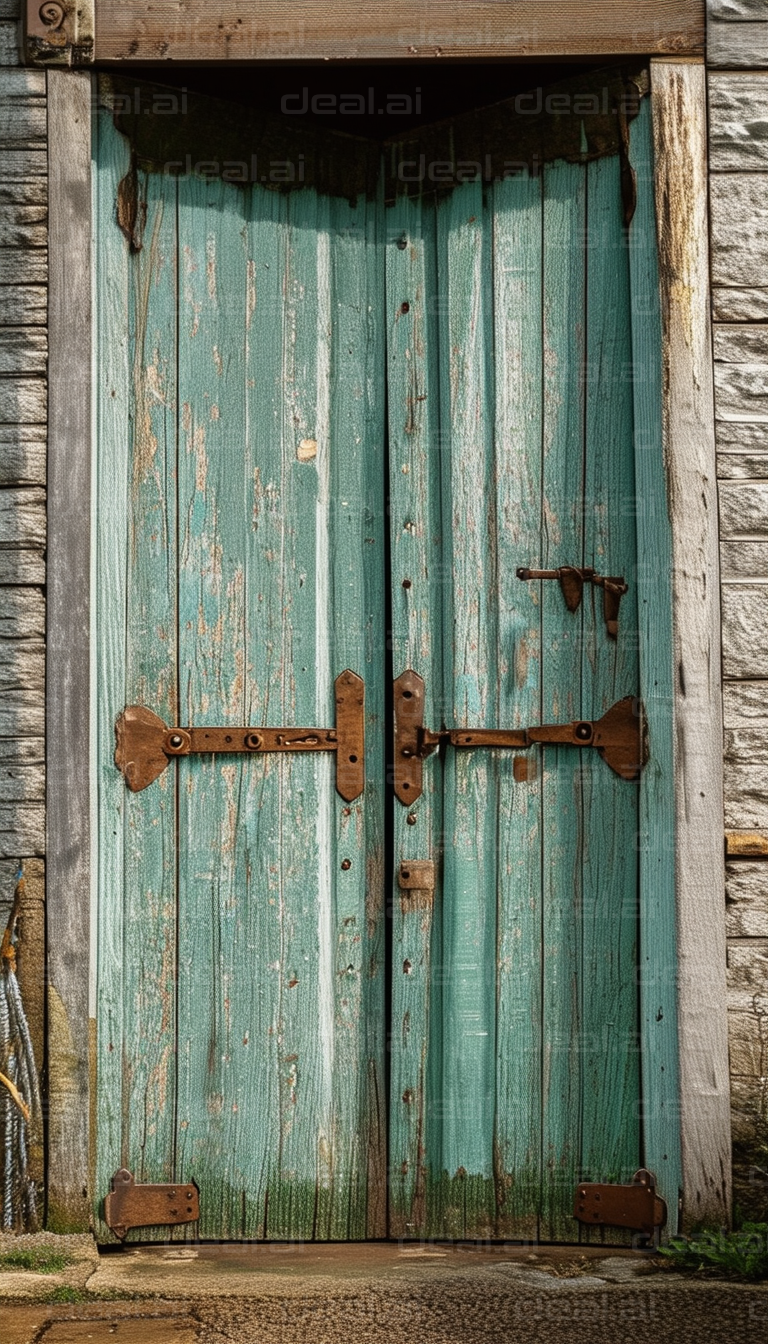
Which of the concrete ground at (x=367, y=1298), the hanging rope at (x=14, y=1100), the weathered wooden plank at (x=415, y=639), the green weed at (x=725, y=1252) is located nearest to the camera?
the concrete ground at (x=367, y=1298)

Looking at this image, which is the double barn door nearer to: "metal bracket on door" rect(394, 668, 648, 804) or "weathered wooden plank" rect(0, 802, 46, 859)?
"metal bracket on door" rect(394, 668, 648, 804)

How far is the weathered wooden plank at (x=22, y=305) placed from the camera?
10.8 ft

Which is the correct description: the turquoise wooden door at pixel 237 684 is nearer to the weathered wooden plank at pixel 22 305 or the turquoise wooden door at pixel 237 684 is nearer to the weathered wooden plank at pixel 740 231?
the weathered wooden plank at pixel 22 305

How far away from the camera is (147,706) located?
11.1 feet

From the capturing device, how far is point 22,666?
327cm

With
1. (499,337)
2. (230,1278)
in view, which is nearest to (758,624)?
(499,337)

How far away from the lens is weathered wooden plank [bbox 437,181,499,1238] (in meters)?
3.38

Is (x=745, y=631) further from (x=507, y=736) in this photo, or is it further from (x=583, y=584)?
(x=507, y=736)

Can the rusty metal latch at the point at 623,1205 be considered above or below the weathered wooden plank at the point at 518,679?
below

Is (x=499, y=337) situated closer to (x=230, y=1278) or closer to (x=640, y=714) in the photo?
(x=640, y=714)

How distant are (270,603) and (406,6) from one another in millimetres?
1506

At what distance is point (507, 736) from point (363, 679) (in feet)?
1.32

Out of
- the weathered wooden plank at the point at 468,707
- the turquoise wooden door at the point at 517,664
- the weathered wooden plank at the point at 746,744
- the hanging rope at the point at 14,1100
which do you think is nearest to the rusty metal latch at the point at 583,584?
the turquoise wooden door at the point at 517,664

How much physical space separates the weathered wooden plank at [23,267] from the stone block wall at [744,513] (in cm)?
164
